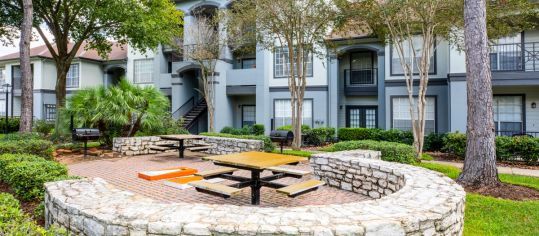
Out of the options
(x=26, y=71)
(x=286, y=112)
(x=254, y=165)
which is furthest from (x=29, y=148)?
(x=286, y=112)

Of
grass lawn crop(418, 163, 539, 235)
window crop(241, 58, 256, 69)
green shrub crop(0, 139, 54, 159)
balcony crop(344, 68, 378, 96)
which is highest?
window crop(241, 58, 256, 69)

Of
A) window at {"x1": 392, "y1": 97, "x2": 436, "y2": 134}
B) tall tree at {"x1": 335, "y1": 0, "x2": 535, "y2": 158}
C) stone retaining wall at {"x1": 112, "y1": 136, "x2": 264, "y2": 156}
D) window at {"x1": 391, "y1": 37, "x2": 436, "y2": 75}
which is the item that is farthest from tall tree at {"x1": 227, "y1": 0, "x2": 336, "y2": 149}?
window at {"x1": 392, "y1": 97, "x2": 436, "y2": 134}

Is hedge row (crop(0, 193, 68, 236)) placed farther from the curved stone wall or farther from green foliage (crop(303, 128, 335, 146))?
green foliage (crop(303, 128, 335, 146))

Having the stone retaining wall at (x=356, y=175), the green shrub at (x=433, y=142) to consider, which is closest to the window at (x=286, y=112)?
the green shrub at (x=433, y=142)

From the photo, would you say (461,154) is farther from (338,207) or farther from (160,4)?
(160,4)

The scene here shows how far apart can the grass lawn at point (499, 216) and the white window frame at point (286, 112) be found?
13.5 meters

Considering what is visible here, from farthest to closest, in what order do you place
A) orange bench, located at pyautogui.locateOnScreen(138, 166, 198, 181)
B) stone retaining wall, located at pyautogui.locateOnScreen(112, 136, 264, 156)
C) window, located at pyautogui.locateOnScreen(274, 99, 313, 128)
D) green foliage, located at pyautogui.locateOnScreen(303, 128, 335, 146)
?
1. window, located at pyautogui.locateOnScreen(274, 99, 313, 128)
2. green foliage, located at pyautogui.locateOnScreen(303, 128, 335, 146)
3. stone retaining wall, located at pyautogui.locateOnScreen(112, 136, 264, 156)
4. orange bench, located at pyautogui.locateOnScreen(138, 166, 198, 181)

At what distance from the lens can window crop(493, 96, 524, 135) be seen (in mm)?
16156

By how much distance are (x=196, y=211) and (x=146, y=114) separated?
1124cm

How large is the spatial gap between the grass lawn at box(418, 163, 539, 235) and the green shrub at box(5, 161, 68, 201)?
708 cm

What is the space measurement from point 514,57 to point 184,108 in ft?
61.6

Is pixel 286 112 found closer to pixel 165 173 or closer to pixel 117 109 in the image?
pixel 117 109

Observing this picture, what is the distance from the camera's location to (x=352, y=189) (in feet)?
25.2

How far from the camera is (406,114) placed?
17391 mm
